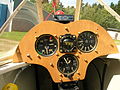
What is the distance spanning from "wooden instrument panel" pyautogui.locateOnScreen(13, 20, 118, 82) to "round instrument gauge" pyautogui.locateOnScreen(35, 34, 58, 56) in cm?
3

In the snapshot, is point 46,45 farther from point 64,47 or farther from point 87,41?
point 87,41

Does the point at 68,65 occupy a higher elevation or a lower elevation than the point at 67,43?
lower

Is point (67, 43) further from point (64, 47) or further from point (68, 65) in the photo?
point (68, 65)

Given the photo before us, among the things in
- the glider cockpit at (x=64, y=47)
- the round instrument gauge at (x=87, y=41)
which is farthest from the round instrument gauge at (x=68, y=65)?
the round instrument gauge at (x=87, y=41)

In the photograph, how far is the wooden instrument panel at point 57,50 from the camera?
6.86ft

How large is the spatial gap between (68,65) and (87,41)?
31 centimetres

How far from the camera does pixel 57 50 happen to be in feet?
7.18

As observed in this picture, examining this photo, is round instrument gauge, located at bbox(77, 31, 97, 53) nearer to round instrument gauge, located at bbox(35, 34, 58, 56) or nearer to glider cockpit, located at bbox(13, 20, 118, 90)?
glider cockpit, located at bbox(13, 20, 118, 90)

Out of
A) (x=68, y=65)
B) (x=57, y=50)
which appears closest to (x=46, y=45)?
(x=57, y=50)

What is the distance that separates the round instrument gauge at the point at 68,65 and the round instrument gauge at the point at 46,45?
0.44 ft

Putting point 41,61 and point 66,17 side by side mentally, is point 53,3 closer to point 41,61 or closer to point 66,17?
point 66,17

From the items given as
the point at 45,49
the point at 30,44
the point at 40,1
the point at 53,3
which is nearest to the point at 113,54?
the point at 45,49

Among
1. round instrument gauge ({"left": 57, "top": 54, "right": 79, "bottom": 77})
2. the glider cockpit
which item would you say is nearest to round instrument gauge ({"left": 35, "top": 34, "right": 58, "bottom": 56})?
the glider cockpit

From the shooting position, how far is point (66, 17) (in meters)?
2.30
